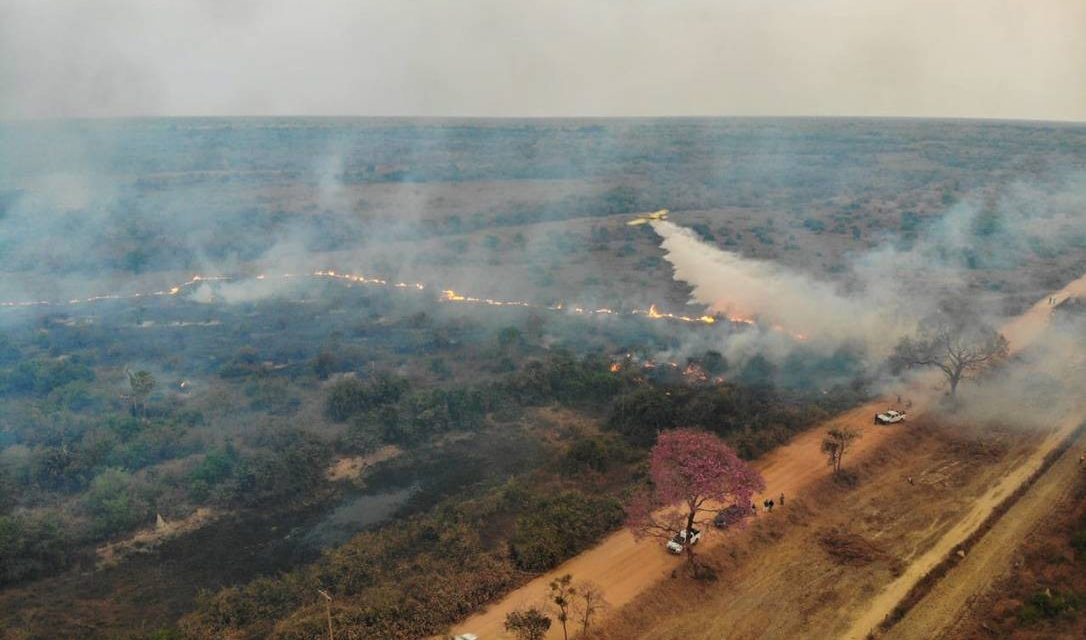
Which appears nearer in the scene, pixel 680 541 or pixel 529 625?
pixel 529 625

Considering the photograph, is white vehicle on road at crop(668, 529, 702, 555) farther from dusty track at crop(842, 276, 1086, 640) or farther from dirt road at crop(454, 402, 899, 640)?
dusty track at crop(842, 276, 1086, 640)

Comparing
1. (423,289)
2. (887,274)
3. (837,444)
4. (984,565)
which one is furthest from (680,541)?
(887,274)

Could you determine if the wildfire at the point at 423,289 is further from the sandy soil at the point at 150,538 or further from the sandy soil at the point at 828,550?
the sandy soil at the point at 150,538

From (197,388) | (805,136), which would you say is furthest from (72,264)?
(805,136)

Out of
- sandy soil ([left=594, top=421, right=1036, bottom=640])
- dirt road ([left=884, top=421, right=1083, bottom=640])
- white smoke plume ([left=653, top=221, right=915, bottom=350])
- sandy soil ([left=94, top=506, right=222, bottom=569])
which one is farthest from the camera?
white smoke plume ([left=653, top=221, right=915, bottom=350])

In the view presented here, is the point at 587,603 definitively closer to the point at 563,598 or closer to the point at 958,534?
the point at 563,598

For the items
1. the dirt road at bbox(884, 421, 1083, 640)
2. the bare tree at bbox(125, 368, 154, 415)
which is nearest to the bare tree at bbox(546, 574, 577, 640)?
the dirt road at bbox(884, 421, 1083, 640)
